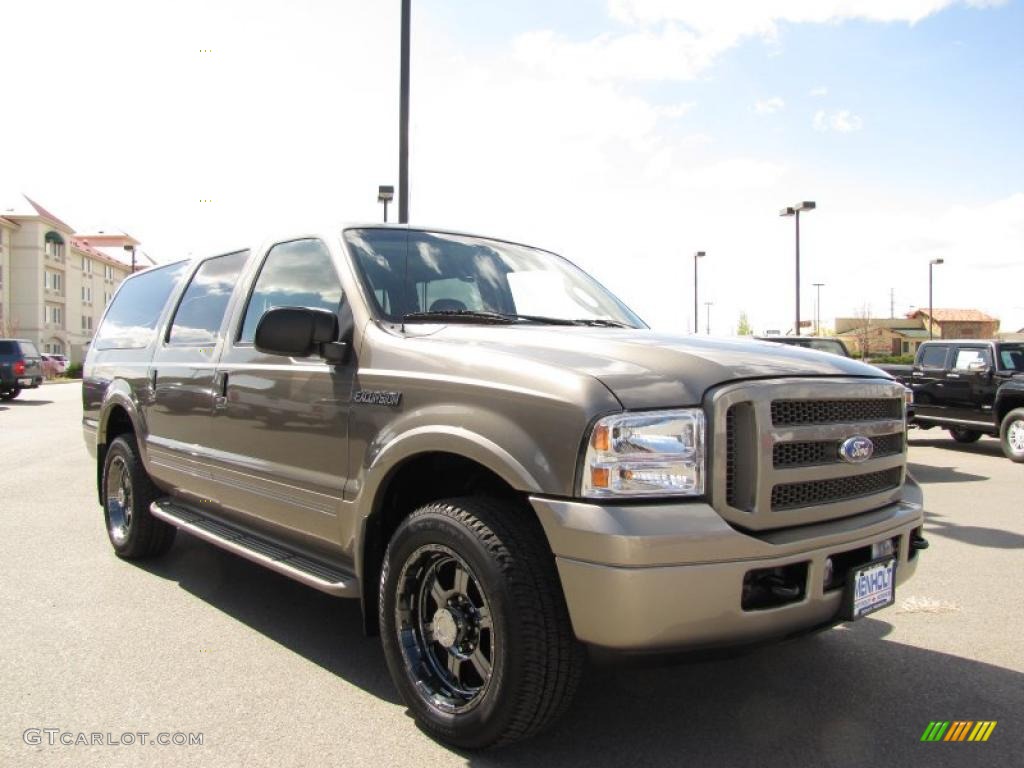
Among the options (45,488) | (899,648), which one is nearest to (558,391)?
(899,648)

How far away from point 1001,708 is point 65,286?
86.0 meters

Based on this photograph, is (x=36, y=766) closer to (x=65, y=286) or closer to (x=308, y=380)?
(x=308, y=380)

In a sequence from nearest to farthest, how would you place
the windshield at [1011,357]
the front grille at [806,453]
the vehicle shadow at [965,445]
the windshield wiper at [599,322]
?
1. the front grille at [806,453]
2. the windshield wiper at [599,322]
3. the windshield at [1011,357]
4. the vehicle shadow at [965,445]

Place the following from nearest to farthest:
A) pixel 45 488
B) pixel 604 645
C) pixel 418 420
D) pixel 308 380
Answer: pixel 604 645, pixel 418 420, pixel 308 380, pixel 45 488

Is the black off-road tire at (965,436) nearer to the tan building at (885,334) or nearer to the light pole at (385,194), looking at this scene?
the light pole at (385,194)

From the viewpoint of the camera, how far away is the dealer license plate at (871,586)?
2.68 meters

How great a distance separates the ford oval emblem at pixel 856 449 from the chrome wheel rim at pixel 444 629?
1350 mm

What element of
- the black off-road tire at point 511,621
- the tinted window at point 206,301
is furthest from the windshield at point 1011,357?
the black off-road tire at point 511,621

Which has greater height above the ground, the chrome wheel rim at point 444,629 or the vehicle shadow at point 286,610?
the chrome wheel rim at point 444,629

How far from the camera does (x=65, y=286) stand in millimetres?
76125

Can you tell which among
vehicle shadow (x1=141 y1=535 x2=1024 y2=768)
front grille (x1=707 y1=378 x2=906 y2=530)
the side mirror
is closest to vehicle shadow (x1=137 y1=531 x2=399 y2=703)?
vehicle shadow (x1=141 y1=535 x2=1024 y2=768)

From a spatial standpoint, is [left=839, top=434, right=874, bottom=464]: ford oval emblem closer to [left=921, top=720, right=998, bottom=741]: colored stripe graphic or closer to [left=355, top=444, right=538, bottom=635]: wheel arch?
[left=921, top=720, right=998, bottom=741]: colored stripe graphic

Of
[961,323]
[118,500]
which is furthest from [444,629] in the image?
[961,323]

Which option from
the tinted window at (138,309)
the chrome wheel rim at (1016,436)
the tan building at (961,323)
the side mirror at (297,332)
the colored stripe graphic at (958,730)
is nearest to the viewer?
the colored stripe graphic at (958,730)
